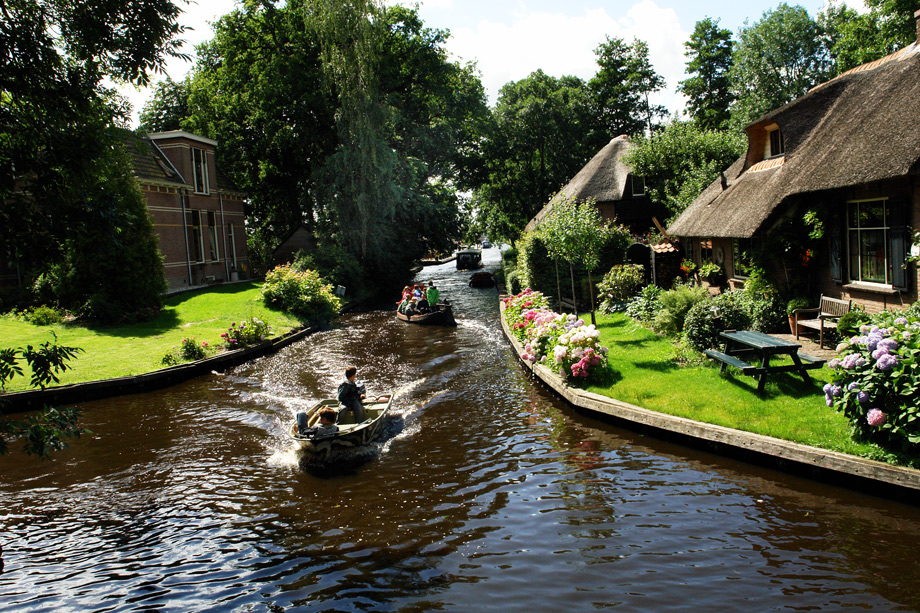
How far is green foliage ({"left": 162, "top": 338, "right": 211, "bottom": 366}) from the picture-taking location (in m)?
18.3

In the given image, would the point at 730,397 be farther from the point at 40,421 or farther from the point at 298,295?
the point at 298,295

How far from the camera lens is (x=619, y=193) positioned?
110 feet

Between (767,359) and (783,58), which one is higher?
(783,58)

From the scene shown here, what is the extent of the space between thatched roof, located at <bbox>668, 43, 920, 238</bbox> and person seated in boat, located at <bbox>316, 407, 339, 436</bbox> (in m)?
10.8

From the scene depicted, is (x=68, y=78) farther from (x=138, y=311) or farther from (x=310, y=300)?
(x=310, y=300)

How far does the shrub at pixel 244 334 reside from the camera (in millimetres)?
20984

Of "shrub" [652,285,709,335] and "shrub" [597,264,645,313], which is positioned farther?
"shrub" [597,264,645,313]

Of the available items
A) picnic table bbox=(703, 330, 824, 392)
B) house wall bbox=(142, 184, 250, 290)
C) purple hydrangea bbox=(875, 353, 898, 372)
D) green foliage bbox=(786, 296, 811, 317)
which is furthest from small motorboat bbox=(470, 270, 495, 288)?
purple hydrangea bbox=(875, 353, 898, 372)

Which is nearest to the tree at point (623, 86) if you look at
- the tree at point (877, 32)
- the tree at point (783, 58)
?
the tree at point (783, 58)

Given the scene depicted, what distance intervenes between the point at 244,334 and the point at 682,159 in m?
21.1

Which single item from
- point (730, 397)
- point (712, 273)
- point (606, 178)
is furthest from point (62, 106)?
point (606, 178)

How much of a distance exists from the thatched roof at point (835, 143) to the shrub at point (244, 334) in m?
Result: 15.2

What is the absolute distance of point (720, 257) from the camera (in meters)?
21.6

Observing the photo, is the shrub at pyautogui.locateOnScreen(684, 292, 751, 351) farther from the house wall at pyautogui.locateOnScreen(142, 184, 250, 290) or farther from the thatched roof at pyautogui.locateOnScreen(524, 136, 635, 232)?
the house wall at pyautogui.locateOnScreen(142, 184, 250, 290)
